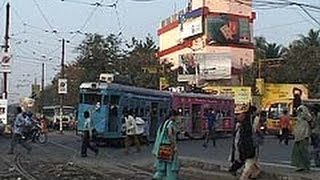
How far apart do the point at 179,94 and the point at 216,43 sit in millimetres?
53605

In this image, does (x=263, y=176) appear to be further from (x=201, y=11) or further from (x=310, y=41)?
(x=201, y=11)

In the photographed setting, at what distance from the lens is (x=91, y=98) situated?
35.2m

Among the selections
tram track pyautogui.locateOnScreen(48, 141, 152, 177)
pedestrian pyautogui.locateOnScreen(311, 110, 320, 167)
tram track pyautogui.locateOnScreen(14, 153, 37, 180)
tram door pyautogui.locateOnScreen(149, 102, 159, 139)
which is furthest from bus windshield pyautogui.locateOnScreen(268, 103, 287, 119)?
pedestrian pyautogui.locateOnScreen(311, 110, 320, 167)

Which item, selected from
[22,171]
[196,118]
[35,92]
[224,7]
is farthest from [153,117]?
[224,7]

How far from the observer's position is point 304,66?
3196 inches

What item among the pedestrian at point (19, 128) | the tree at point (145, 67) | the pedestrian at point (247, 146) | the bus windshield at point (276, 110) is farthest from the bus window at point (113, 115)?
the tree at point (145, 67)

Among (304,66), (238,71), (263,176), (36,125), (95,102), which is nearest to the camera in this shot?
(263,176)

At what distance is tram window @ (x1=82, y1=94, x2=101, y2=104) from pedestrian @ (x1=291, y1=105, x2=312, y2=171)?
17.4m

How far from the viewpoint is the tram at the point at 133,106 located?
3403 centimetres

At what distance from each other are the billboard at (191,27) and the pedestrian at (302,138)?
249 feet

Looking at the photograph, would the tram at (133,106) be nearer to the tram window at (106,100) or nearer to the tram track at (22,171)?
the tram window at (106,100)

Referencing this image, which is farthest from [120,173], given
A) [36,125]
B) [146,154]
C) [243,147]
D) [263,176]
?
[36,125]

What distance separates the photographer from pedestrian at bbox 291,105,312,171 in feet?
58.3

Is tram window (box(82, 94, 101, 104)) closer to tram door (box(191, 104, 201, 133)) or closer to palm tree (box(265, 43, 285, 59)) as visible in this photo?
tram door (box(191, 104, 201, 133))
